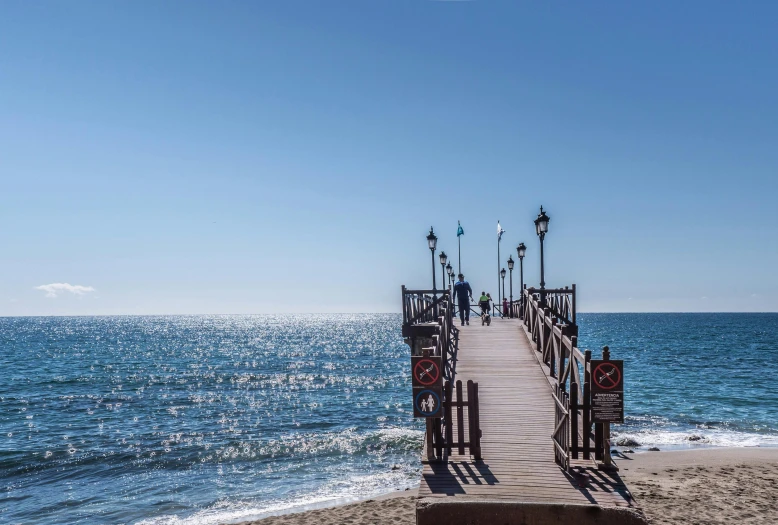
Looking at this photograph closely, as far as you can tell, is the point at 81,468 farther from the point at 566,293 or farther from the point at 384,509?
the point at 566,293

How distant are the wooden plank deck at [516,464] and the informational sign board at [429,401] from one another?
2.74 feet

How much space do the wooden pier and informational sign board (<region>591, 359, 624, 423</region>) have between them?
0.27 metres

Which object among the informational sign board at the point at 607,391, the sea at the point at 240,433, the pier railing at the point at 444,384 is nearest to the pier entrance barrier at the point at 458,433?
the pier railing at the point at 444,384

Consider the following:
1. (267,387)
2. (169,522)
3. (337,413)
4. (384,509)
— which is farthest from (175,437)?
(267,387)

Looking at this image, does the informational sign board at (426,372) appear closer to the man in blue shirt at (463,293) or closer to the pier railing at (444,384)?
the pier railing at (444,384)

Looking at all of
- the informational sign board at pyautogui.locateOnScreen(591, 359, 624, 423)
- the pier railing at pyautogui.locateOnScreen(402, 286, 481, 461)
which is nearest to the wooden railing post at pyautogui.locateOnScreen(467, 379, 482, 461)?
the pier railing at pyautogui.locateOnScreen(402, 286, 481, 461)

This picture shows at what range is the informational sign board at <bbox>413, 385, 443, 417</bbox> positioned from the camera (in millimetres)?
8914

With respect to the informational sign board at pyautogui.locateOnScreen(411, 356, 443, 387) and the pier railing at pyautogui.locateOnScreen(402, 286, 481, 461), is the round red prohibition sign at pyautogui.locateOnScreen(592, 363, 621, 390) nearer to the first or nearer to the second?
the pier railing at pyautogui.locateOnScreen(402, 286, 481, 461)

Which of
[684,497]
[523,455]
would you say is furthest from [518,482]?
[684,497]

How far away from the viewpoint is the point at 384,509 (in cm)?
1386

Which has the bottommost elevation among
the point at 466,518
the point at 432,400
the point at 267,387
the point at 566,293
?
the point at 267,387

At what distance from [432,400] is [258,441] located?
51.6 ft

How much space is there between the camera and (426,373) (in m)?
9.05

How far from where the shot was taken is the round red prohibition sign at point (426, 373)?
9.02 meters
